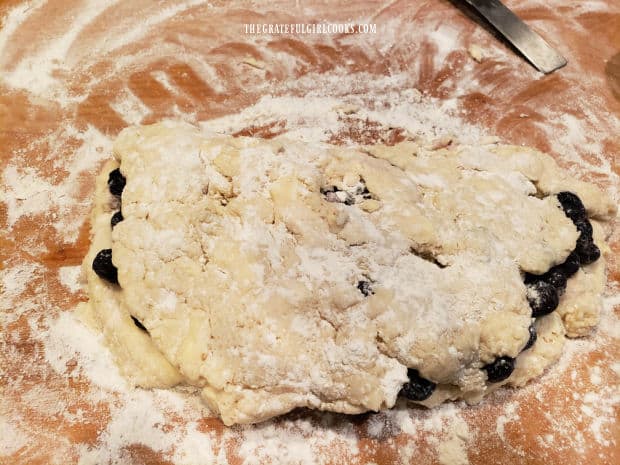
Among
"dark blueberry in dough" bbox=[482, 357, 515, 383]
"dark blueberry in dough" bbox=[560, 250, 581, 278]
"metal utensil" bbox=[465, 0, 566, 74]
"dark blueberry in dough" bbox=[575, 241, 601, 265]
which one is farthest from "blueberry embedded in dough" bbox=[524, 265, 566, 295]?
"metal utensil" bbox=[465, 0, 566, 74]

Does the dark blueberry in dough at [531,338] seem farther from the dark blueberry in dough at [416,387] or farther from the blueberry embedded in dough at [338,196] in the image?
the blueberry embedded in dough at [338,196]

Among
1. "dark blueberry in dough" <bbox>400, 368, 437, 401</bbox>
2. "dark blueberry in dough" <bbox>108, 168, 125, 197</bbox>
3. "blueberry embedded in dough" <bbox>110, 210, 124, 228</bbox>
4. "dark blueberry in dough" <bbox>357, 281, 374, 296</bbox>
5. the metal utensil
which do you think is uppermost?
"dark blueberry in dough" <bbox>108, 168, 125, 197</bbox>

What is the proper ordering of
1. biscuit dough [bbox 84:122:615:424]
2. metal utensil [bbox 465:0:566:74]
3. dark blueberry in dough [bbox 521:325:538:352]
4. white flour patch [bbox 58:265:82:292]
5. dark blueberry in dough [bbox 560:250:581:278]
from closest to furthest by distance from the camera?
1. biscuit dough [bbox 84:122:615:424]
2. dark blueberry in dough [bbox 521:325:538:352]
3. dark blueberry in dough [bbox 560:250:581:278]
4. white flour patch [bbox 58:265:82:292]
5. metal utensil [bbox 465:0:566:74]

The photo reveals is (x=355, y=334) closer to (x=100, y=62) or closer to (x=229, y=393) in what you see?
(x=229, y=393)

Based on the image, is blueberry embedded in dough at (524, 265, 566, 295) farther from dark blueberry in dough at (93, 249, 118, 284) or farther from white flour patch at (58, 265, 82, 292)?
white flour patch at (58, 265, 82, 292)

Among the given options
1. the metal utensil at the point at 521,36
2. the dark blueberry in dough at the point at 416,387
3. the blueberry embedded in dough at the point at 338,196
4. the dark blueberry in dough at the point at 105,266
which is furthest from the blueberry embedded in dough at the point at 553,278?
the dark blueberry in dough at the point at 105,266

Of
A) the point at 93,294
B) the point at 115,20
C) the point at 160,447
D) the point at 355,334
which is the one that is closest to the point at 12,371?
the point at 93,294
